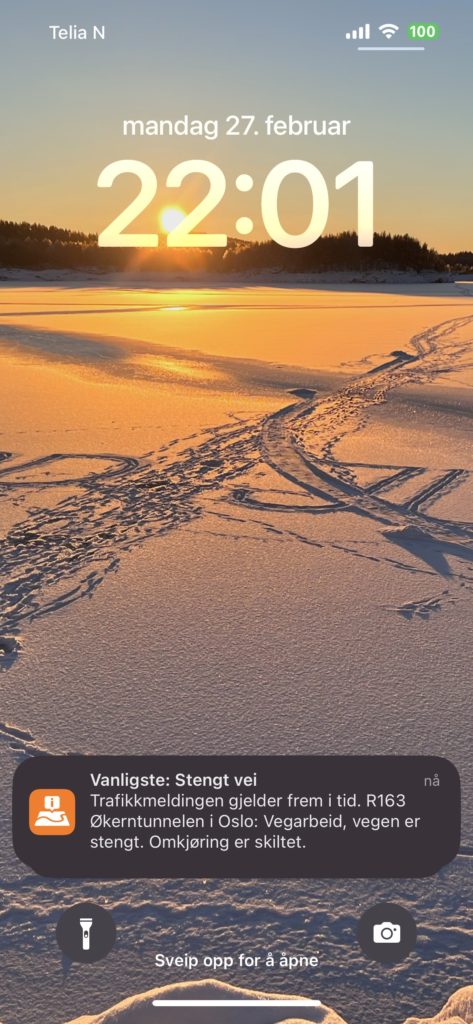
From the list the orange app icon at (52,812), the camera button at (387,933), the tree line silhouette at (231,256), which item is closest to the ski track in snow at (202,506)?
the orange app icon at (52,812)

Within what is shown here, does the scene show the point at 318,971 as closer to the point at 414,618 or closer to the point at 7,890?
the point at 7,890

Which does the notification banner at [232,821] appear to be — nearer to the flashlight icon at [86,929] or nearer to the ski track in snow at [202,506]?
the flashlight icon at [86,929]

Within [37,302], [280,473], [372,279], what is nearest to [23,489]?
[280,473]

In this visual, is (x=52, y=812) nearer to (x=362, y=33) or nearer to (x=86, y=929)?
(x=86, y=929)

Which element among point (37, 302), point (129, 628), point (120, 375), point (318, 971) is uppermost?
point (37, 302)

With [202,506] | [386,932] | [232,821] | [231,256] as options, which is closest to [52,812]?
[232,821]

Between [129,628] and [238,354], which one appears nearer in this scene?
[129,628]

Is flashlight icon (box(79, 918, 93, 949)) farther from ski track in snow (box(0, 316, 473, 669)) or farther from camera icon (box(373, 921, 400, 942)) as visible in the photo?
ski track in snow (box(0, 316, 473, 669))
